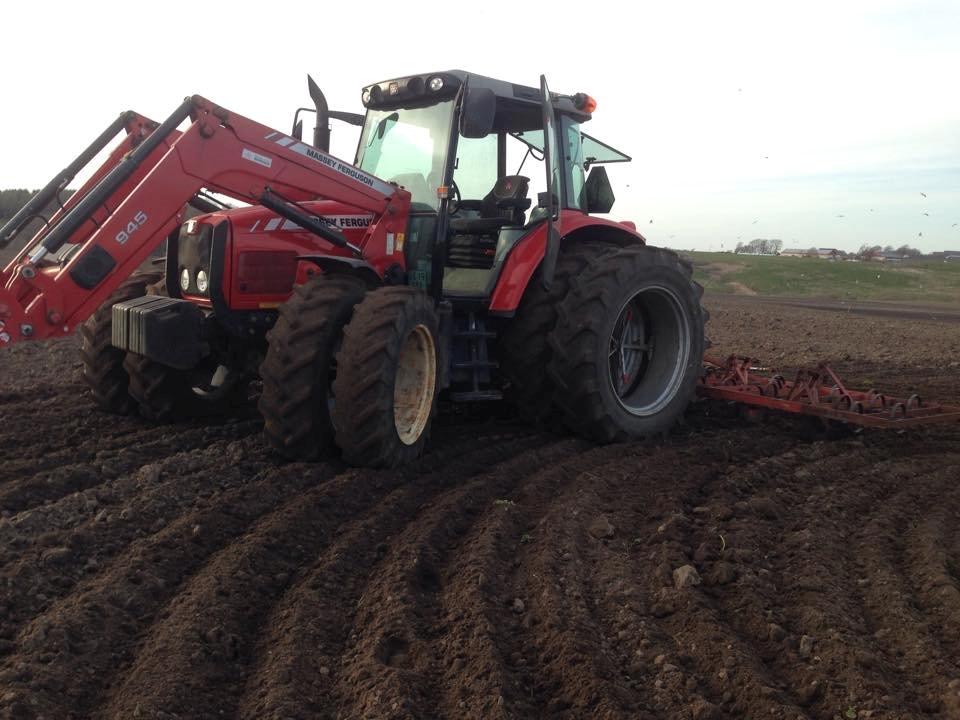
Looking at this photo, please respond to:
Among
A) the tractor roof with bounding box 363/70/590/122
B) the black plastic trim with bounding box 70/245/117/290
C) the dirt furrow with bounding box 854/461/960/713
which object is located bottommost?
the dirt furrow with bounding box 854/461/960/713

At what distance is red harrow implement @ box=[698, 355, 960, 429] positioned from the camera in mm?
6277

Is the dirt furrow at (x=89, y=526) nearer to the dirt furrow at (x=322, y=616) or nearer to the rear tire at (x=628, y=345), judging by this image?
the dirt furrow at (x=322, y=616)

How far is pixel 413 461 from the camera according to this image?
17.8 feet

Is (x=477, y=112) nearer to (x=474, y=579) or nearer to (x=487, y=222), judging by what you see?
(x=487, y=222)

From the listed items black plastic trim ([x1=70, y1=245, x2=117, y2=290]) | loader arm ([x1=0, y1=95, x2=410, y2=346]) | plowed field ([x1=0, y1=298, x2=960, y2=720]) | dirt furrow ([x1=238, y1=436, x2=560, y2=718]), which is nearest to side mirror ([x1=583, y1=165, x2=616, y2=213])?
loader arm ([x1=0, y1=95, x2=410, y2=346])

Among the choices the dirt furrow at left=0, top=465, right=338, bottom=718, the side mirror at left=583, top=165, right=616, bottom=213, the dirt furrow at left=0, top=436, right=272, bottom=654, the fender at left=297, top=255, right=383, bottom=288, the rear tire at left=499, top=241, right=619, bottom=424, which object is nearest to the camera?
the dirt furrow at left=0, top=465, right=338, bottom=718

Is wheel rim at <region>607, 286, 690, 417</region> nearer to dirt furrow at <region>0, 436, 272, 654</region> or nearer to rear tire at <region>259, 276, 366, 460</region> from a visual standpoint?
rear tire at <region>259, 276, 366, 460</region>

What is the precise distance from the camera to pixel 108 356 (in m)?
6.15

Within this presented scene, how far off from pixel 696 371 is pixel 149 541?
4.30 metres

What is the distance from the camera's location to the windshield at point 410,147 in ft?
20.4

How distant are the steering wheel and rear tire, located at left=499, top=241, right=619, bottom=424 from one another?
758 millimetres

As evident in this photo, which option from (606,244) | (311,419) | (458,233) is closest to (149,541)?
(311,419)

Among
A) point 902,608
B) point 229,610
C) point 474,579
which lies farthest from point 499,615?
point 902,608

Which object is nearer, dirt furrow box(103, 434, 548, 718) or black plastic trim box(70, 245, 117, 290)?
dirt furrow box(103, 434, 548, 718)
